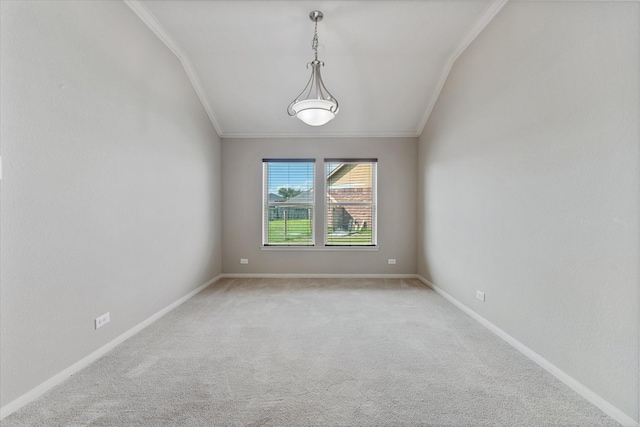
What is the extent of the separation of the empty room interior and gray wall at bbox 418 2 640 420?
0.05ft

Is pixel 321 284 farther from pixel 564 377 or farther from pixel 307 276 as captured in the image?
pixel 564 377

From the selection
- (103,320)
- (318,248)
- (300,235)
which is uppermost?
(300,235)

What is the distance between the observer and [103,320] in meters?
2.24

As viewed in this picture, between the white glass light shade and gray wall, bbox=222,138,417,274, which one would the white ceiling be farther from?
the white glass light shade

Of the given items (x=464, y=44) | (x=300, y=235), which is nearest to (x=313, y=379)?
(x=300, y=235)

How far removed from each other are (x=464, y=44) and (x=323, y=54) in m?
1.61

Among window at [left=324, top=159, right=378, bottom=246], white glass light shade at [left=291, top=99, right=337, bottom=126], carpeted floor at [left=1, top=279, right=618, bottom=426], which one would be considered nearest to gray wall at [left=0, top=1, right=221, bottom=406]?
carpeted floor at [left=1, top=279, right=618, bottom=426]

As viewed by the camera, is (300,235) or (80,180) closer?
(80,180)

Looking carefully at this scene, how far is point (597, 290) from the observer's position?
166 cm

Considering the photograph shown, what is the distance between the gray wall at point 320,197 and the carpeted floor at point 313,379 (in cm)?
170

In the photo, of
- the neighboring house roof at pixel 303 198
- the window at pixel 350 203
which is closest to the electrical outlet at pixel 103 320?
the neighboring house roof at pixel 303 198

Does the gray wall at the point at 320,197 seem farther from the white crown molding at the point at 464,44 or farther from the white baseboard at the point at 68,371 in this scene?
the white baseboard at the point at 68,371

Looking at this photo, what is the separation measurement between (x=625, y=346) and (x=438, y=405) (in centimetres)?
107

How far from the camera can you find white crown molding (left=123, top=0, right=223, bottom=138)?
8.47ft
